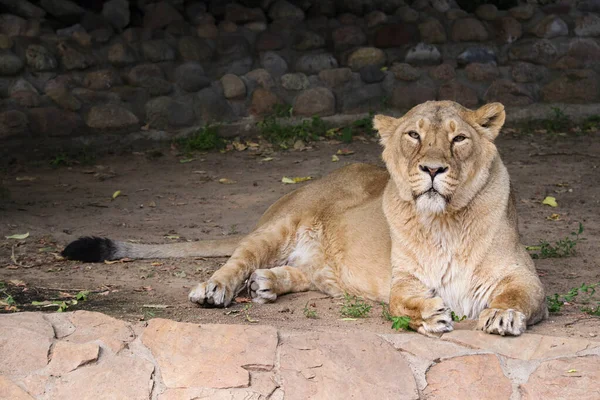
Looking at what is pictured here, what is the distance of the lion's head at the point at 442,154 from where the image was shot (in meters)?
4.72

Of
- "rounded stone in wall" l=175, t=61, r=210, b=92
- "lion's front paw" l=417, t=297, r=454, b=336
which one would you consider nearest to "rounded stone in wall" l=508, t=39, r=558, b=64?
"rounded stone in wall" l=175, t=61, r=210, b=92

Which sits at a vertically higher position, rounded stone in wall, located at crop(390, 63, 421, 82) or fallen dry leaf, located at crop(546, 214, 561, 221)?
rounded stone in wall, located at crop(390, 63, 421, 82)

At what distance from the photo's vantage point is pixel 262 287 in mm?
5598

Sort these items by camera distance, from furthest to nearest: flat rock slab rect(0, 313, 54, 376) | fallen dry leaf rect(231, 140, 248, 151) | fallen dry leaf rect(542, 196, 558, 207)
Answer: fallen dry leaf rect(231, 140, 248, 151) < fallen dry leaf rect(542, 196, 558, 207) < flat rock slab rect(0, 313, 54, 376)

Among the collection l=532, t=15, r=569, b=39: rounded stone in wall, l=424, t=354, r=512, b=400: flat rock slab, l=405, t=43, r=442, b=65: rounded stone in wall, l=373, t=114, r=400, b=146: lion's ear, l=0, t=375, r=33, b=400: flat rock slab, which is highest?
l=532, t=15, r=569, b=39: rounded stone in wall

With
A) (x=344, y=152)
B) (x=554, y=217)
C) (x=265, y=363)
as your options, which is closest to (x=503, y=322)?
(x=265, y=363)

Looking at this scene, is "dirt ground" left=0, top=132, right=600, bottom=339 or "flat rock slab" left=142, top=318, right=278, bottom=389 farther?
"dirt ground" left=0, top=132, right=600, bottom=339

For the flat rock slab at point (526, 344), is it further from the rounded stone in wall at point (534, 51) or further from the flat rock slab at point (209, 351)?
the rounded stone in wall at point (534, 51)

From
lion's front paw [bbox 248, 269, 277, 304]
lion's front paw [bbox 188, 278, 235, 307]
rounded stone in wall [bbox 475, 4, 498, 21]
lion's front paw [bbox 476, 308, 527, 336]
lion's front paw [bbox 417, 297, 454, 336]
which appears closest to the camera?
lion's front paw [bbox 476, 308, 527, 336]

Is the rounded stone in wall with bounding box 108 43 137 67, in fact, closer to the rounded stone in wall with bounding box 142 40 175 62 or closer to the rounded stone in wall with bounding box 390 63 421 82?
the rounded stone in wall with bounding box 142 40 175 62

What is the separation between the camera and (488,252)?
4895mm

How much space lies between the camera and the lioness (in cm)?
469

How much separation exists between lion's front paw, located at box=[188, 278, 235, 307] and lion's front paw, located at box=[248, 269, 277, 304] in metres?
Result: 0.25

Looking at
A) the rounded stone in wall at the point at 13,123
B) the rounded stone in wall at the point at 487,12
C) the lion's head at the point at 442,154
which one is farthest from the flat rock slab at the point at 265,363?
the rounded stone in wall at the point at 487,12
